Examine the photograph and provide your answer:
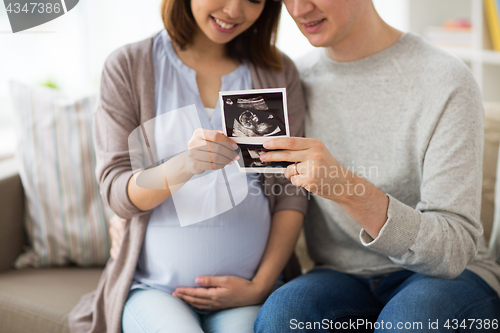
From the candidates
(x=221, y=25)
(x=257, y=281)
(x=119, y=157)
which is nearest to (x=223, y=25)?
(x=221, y=25)

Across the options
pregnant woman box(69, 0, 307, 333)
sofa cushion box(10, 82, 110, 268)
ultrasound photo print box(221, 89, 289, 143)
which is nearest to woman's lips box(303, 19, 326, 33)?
pregnant woman box(69, 0, 307, 333)

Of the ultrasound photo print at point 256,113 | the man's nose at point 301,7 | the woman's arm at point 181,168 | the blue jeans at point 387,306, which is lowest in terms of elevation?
the blue jeans at point 387,306

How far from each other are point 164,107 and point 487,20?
5.71 feet

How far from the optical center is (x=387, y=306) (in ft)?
3.04

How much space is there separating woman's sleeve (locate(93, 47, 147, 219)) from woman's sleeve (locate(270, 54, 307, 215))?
15.5 inches

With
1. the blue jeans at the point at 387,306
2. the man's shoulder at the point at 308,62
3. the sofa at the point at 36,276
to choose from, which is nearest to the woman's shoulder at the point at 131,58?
the man's shoulder at the point at 308,62

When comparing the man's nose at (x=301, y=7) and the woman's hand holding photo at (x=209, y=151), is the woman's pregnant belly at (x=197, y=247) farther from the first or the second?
the man's nose at (x=301, y=7)

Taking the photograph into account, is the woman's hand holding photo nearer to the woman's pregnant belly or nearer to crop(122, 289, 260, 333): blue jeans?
the woman's pregnant belly

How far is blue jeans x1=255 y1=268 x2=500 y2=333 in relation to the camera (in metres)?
0.87

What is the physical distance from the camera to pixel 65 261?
1412 mm

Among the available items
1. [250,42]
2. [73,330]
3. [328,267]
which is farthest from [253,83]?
[73,330]

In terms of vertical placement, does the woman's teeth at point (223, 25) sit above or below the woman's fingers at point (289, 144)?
above

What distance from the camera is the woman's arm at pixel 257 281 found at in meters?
1.05

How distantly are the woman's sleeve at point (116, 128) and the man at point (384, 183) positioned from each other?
1.28 ft
